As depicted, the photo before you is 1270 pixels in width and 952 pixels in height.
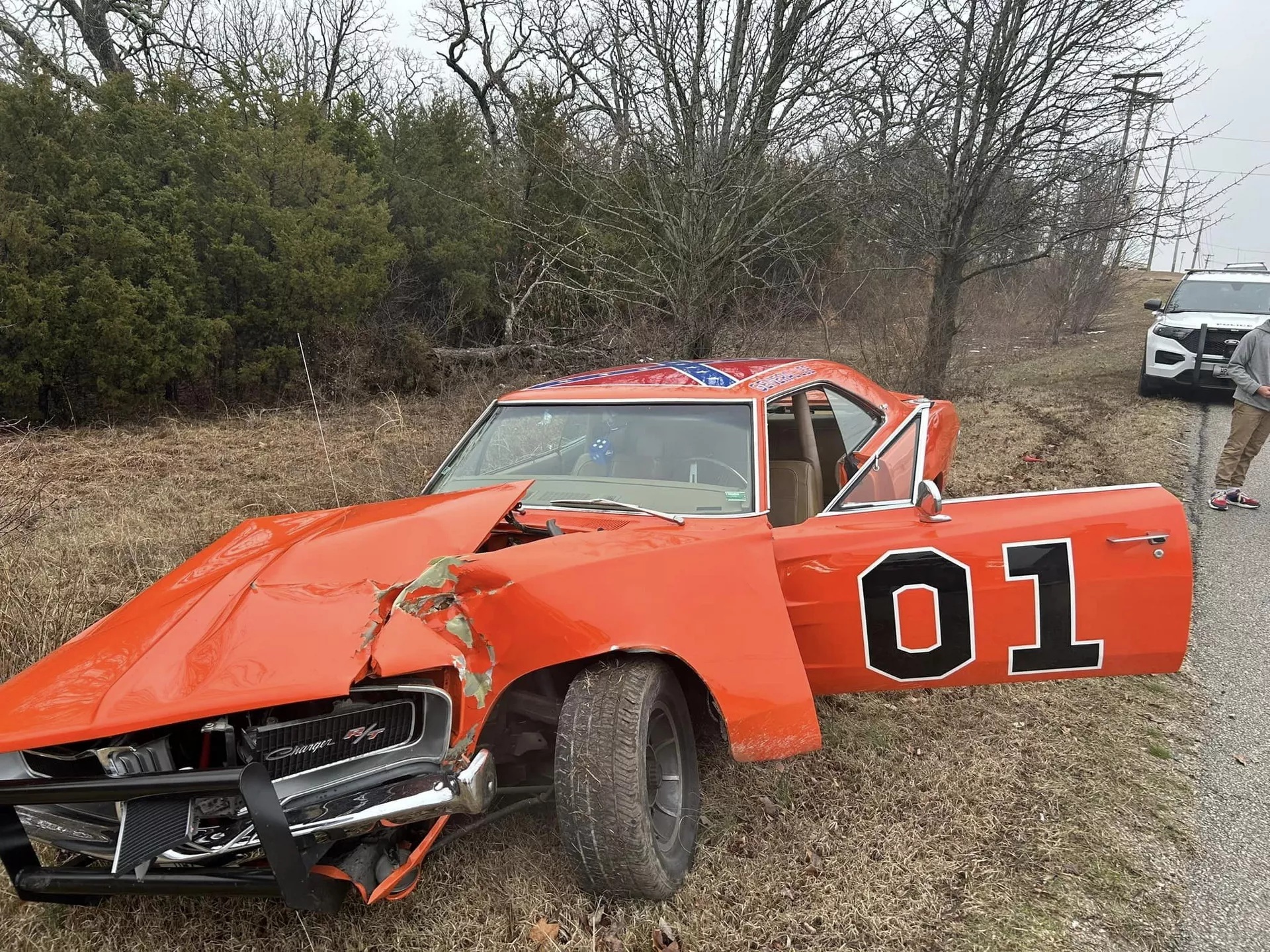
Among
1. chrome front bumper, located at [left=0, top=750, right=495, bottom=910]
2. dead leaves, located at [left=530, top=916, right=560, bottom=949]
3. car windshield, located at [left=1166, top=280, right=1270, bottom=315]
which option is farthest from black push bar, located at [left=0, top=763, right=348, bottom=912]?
car windshield, located at [left=1166, top=280, right=1270, bottom=315]

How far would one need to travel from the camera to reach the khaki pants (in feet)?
20.2

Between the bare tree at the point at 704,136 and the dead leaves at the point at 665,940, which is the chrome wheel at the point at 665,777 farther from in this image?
the bare tree at the point at 704,136

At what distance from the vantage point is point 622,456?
3.48 meters

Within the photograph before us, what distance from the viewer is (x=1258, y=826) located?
2.82 m

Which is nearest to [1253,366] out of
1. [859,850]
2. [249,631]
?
[859,850]

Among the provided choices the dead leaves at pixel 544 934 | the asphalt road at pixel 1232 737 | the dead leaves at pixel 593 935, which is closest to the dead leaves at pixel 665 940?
the dead leaves at pixel 593 935

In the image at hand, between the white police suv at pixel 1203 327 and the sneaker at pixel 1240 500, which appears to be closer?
the sneaker at pixel 1240 500

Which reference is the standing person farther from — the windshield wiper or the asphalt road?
the windshield wiper

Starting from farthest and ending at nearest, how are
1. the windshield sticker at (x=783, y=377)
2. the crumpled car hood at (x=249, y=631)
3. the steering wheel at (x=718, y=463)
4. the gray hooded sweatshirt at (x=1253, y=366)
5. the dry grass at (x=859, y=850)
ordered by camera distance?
1. the gray hooded sweatshirt at (x=1253, y=366)
2. the windshield sticker at (x=783, y=377)
3. the steering wheel at (x=718, y=463)
4. the dry grass at (x=859, y=850)
5. the crumpled car hood at (x=249, y=631)

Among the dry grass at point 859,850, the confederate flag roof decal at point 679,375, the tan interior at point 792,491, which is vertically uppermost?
the confederate flag roof decal at point 679,375

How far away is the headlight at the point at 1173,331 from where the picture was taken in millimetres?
10391

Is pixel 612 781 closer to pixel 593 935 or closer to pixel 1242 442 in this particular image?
pixel 593 935

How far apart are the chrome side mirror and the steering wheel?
2.18 feet

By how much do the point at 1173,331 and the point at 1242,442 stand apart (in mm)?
5218
